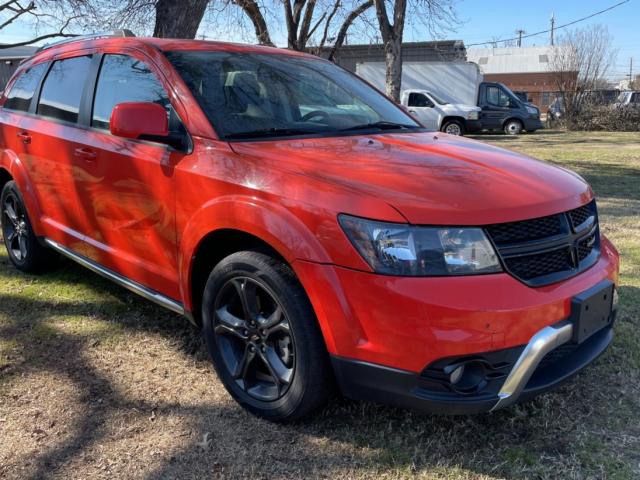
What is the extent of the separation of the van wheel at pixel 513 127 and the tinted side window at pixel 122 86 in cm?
2044

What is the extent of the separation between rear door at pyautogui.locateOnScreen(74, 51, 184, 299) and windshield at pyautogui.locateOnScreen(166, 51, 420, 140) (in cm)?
22

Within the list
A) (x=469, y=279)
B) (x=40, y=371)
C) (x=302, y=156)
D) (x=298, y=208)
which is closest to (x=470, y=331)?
(x=469, y=279)

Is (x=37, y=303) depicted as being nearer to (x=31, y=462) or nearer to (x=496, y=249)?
(x=31, y=462)

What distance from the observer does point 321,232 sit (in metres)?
2.26

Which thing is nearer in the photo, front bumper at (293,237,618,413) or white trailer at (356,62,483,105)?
front bumper at (293,237,618,413)

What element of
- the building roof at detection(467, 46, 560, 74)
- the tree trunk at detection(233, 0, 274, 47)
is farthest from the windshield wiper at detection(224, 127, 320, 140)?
the building roof at detection(467, 46, 560, 74)

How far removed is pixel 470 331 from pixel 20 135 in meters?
3.76

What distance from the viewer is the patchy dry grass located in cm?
241

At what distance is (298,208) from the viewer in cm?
234

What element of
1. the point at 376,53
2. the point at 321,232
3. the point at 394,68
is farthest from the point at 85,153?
the point at 376,53

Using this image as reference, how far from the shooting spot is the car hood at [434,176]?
2.20 m

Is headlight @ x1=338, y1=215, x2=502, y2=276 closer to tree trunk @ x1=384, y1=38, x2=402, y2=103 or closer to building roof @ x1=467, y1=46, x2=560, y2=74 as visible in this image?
tree trunk @ x1=384, y1=38, x2=402, y2=103

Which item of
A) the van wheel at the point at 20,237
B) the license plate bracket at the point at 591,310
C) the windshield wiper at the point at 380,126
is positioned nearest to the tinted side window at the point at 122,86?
the windshield wiper at the point at 380,126

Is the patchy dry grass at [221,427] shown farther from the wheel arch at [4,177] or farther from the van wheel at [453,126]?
the van wheel at [453,126]
